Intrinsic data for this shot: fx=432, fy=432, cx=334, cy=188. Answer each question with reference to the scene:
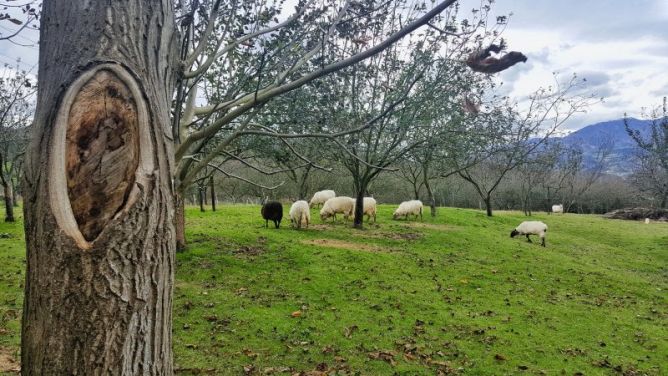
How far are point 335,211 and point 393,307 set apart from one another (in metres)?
13.2

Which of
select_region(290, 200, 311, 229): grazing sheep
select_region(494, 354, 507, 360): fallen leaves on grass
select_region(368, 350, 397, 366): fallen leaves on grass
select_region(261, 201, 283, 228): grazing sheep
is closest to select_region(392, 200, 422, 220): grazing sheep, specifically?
select_region(290, 200, 311, 229): grazing sheep

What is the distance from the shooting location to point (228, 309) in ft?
28.8

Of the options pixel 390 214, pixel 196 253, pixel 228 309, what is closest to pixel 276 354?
pixel 228 309

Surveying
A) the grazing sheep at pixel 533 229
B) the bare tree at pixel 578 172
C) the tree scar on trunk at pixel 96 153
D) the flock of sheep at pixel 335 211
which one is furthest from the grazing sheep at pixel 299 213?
the bare tree at pixel 578 172

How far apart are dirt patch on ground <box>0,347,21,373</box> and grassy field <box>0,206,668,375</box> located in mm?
146

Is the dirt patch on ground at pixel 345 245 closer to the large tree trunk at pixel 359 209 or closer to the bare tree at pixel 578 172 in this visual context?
the large tree trunk at pixel 359 209

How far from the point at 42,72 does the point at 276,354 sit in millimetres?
5731

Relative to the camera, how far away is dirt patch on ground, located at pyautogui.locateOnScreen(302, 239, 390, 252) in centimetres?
1519

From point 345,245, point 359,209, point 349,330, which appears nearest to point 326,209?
point 359,209

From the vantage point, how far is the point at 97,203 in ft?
Answer: 6.81

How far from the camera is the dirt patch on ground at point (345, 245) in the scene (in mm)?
15188

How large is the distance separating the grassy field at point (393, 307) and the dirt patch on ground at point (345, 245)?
13cm

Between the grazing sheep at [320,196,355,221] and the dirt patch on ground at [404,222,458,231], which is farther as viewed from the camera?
the dirt patch on ground at [404,222,458,231]

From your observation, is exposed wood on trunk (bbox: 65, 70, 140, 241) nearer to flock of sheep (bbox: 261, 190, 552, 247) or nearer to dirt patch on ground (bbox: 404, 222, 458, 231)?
flock of sheep (bbox: 261, 190, 552, 247)
